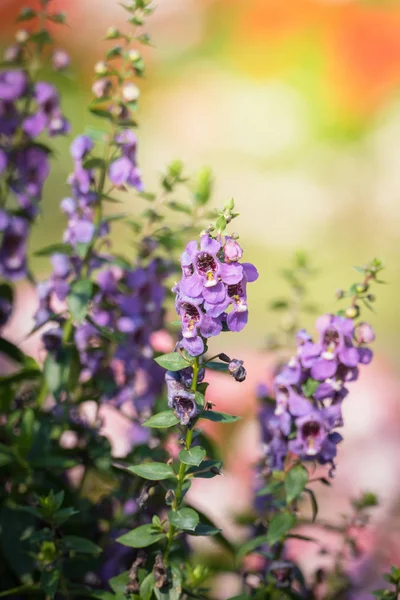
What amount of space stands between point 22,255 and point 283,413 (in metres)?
0.51

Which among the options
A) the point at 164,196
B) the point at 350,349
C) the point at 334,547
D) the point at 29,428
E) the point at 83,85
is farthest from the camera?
the point at 83,85

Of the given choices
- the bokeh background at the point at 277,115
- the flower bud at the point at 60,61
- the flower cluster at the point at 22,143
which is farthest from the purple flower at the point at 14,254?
the bokeh background at the point at 277,115

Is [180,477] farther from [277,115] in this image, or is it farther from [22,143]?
[277,115]

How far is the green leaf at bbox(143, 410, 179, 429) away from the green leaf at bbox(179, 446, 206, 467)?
3cm

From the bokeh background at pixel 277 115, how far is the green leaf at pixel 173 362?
8.29 feet

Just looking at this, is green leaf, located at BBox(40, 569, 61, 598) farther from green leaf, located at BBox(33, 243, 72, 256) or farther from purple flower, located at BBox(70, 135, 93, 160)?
purple flower, located at BBox(70, 135, 93, 160)

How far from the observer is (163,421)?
2.65ft

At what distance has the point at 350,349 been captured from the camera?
951 millimetres

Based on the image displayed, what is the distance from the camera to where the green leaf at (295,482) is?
3.20ft

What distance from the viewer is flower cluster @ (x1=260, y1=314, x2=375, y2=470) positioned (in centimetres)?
95

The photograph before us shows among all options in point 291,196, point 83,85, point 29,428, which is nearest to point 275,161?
point 291,196

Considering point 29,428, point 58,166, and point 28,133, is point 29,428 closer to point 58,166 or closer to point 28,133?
point 28,133

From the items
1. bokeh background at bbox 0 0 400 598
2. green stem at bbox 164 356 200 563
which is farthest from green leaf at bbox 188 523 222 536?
bokeh background at bbox 0 0 400 598

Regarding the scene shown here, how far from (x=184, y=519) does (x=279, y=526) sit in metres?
0.22
